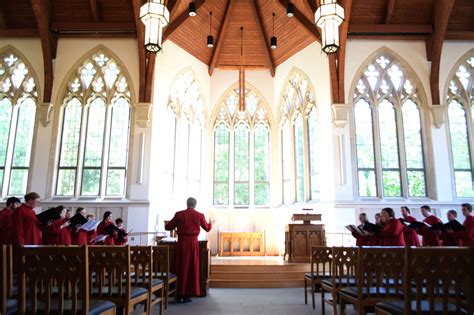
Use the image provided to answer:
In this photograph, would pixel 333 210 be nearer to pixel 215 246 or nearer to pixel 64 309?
pixel 215 246

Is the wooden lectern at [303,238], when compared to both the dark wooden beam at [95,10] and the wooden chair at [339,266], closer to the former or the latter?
the wooden chair at [339,266]

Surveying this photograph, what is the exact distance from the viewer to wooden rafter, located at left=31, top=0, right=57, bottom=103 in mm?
9453

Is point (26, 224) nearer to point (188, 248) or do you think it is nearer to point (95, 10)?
point (188, 248)

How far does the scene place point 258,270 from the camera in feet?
25.8

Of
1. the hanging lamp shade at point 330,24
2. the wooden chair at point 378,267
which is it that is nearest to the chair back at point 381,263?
the wooden chair at point 378,267

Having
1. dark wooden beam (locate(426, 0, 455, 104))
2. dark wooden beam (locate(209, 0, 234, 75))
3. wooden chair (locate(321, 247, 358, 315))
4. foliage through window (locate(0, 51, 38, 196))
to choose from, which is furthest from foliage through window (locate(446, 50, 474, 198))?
foliage through window (locate(0, 51, 38, 196))

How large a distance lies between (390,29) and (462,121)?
3360 mm

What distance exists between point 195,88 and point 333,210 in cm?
620

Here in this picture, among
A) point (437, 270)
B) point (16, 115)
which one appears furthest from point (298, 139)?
point (437, 270)

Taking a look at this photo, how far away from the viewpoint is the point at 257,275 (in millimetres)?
7715

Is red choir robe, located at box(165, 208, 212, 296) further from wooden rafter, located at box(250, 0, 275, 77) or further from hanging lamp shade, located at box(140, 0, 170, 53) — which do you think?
wooden rafter, located at box(250, 0, 275, 77)

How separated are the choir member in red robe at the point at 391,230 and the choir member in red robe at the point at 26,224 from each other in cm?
516

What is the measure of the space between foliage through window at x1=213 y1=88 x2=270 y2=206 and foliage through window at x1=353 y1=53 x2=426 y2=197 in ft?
11.9

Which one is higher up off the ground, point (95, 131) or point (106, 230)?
point (95, 131)
